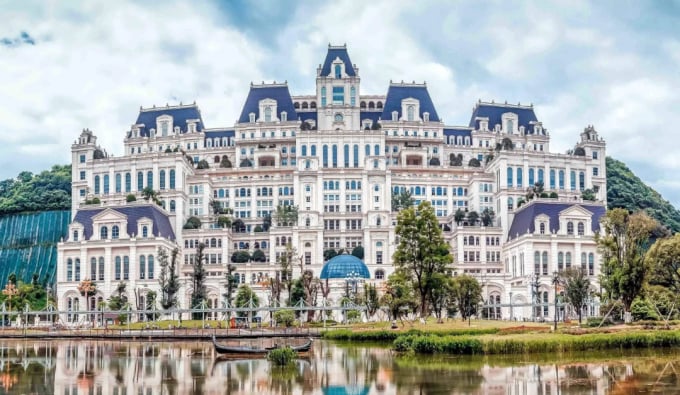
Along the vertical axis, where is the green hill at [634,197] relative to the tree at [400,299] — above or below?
above

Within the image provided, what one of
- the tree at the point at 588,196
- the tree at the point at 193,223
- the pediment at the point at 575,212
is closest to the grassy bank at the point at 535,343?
the pediment at the point at 575,212

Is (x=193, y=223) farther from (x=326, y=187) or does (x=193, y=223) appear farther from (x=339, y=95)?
(x=339, y=95)

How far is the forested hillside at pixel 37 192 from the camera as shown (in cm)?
13775

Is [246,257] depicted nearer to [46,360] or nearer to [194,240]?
[194,240]

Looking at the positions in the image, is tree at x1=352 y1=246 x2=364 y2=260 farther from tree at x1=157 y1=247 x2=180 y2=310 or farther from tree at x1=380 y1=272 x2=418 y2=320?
tree at x1=380 y1=272 x2=418 y2=320

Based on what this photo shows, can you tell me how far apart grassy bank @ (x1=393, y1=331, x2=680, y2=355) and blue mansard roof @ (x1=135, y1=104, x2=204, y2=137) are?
3835 inches

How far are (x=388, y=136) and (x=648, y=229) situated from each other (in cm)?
7379

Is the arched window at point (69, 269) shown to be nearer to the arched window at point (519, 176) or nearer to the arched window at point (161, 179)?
the arched window at point (161, 179)

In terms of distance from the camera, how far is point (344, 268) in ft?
338

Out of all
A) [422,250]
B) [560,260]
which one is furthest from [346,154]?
[422,250]

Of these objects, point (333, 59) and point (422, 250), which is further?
point (333, 59)

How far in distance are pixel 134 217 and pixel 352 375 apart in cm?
7807

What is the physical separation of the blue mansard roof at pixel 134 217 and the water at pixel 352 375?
59.6 metres

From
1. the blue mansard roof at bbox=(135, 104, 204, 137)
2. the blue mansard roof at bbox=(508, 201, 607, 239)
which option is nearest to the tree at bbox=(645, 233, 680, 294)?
the blue mansard roof at bbox=(508, 201, 607, 239)
